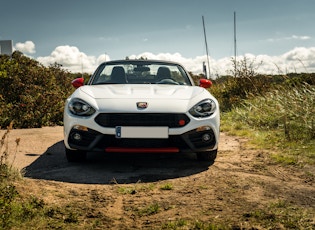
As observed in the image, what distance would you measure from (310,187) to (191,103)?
1559mm

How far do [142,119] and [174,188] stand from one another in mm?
937

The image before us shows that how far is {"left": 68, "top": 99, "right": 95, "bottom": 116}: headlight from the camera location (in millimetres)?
4468

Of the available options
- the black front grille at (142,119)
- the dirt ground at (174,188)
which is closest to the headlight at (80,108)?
the black front grille at (142,119)

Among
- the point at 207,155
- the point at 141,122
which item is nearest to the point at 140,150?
the point at 141,122

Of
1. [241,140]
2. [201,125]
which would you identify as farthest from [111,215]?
[241,140]

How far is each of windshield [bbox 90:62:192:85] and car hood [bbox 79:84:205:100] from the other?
1.15 ft

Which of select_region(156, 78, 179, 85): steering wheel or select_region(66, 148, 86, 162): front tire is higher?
select_region(156, 78, 179, 85): steering wheel

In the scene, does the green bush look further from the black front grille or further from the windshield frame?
the black front grille

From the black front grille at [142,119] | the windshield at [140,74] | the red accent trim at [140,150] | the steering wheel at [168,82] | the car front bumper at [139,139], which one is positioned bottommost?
the red accent trim at [140,150]

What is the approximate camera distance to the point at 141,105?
14.4ft

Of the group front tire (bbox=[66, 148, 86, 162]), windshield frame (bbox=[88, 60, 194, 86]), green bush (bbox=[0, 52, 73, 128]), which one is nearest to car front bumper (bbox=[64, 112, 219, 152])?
front tire (bbox=[66, 148, 86, 162])

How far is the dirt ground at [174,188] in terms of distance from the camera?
9.59 feet

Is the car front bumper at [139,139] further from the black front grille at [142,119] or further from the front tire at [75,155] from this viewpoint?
the front tire at [75,155]

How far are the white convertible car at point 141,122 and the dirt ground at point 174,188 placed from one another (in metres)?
0.31
